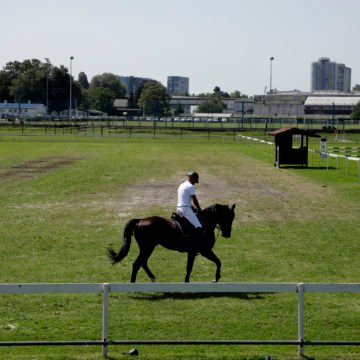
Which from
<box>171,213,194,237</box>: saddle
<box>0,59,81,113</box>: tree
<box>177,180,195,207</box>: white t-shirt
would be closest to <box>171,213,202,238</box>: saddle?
<box>171,213,194,237</box>: saddle

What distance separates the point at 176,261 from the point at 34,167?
27680 millimetres

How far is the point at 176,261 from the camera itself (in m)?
15.3

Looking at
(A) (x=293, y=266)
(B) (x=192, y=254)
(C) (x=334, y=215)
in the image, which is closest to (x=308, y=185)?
(C) (x=334, y=215)

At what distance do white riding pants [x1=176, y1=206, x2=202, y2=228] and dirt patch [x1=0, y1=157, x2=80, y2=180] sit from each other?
75.6 ft

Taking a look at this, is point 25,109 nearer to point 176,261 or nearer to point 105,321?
point 176,261

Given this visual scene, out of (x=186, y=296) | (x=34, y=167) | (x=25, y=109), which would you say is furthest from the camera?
(x=25, y=109)

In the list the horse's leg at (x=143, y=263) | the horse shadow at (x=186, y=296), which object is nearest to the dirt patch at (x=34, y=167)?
the horse's leg at (x=143, y=263)

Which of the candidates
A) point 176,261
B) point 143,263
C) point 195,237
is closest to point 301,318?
point 195,237

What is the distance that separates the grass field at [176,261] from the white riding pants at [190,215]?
124 centimetres

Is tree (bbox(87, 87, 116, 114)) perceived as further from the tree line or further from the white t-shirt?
the white t-shirt

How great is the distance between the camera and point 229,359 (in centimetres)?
891

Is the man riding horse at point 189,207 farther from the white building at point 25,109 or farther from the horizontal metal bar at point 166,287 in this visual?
the white building at point 25,109

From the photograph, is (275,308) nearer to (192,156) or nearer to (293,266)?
(293,266)

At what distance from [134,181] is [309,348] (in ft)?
79.7
